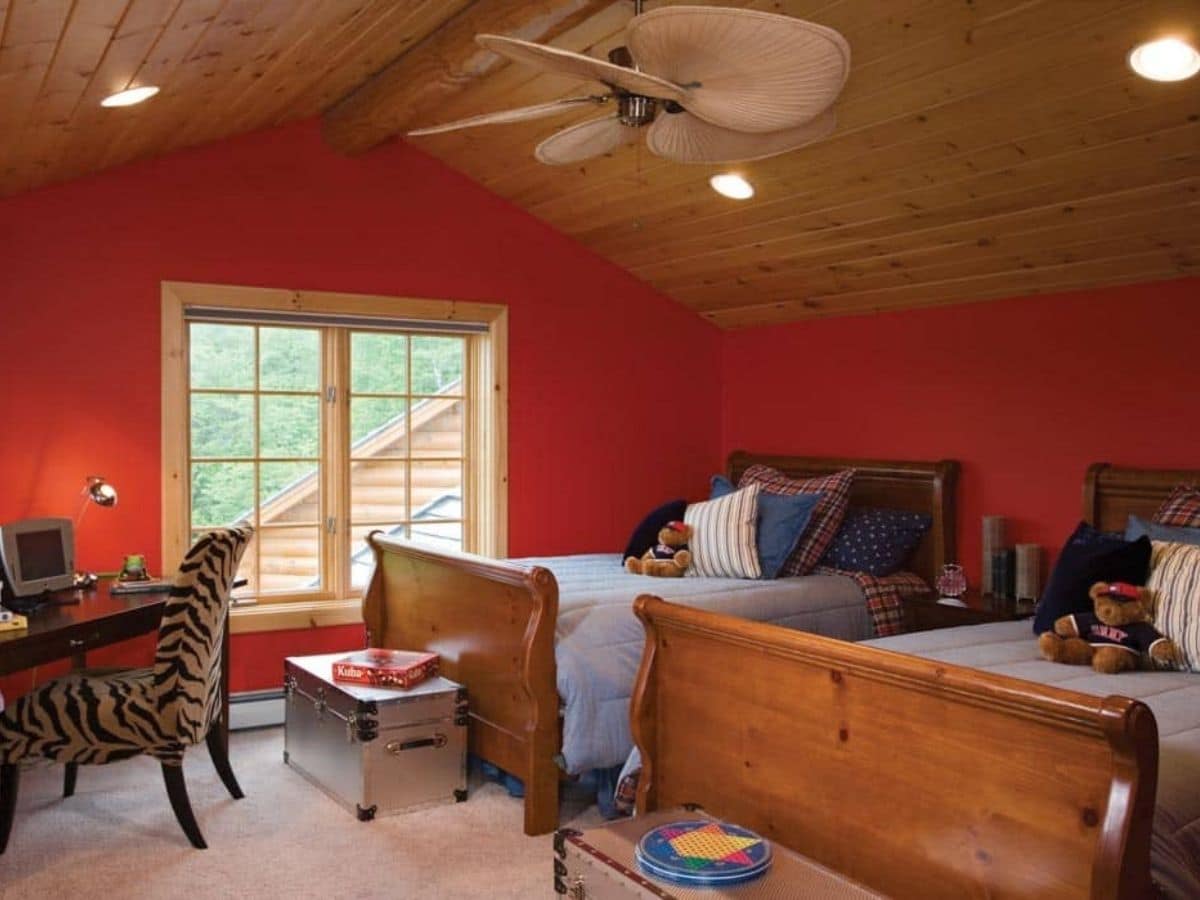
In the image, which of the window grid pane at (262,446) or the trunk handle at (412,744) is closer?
the trunk handle at (412,744)

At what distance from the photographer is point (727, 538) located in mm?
4492

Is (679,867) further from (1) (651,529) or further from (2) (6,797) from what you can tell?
(1) (651,529)

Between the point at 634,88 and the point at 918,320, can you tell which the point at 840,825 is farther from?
the point at 918,320

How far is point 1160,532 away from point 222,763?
3.15 meters

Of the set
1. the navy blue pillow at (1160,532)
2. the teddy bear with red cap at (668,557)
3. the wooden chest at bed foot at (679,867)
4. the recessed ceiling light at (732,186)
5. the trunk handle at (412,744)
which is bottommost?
the trunk handle at (412,744)

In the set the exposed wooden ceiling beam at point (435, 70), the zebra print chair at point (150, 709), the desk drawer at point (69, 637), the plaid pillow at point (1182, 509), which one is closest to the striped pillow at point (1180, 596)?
the plaid pillow at point (1182, 509)

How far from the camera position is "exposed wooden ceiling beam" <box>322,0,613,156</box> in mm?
3385

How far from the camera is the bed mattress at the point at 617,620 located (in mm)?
3473

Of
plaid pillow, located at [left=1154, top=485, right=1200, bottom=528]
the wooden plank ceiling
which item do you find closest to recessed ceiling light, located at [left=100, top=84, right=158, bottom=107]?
the wooden plank ceiling

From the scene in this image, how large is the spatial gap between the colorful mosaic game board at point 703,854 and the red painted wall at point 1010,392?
8.03ft

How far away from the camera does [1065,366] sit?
14.1 ft

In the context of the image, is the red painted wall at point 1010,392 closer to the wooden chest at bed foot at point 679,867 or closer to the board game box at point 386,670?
the board game box at point 386,670

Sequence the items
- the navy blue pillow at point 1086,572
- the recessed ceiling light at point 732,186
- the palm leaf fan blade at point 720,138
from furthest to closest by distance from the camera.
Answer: the recessed ceiling light at point 732,186 < the navy blue pillow at point 1086,572 < the palm leaf fan blade at point 720,138

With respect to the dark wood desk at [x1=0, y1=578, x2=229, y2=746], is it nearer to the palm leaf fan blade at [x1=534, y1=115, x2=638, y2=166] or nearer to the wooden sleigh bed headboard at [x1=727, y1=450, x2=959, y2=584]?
the palm leaf fan blade at [x1=534, y1=115, x2=638, y2=166]
